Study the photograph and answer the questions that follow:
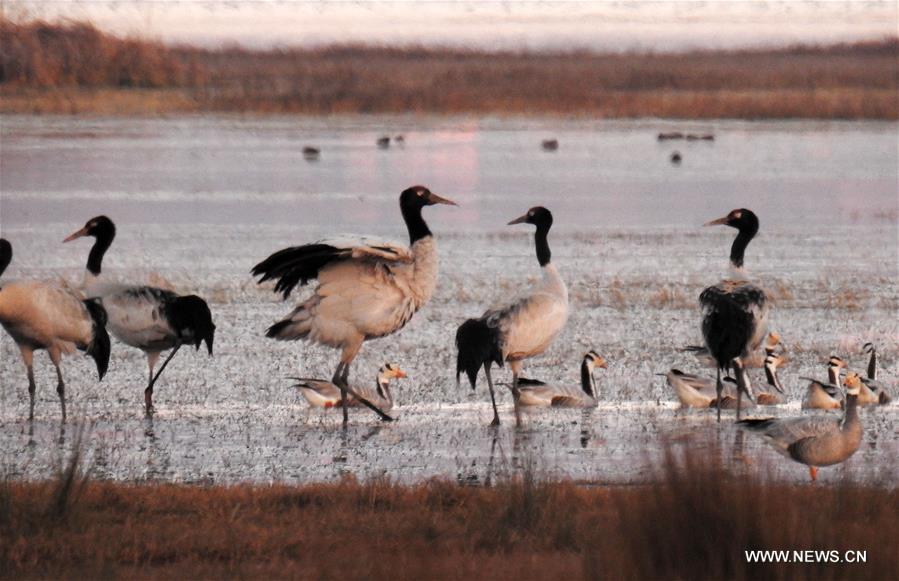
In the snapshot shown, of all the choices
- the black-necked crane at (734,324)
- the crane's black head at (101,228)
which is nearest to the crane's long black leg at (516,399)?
the black-necked crane at (734,324)

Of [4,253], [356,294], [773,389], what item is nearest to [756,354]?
[773,389]

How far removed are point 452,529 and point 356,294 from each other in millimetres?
3624

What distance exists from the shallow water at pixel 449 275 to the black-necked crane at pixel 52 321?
1.19 ft

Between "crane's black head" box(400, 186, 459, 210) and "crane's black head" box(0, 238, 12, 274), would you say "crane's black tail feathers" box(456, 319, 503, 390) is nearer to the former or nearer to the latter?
"crane's black head" box(400, 186, 459, 210)

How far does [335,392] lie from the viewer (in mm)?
10344

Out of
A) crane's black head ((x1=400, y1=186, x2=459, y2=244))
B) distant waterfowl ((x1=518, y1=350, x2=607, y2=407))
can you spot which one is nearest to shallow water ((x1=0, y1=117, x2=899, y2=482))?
distant waterfowl ((x1=518, y1=350, x2=607, y2=407))

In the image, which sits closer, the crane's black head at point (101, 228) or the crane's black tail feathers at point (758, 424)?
the crane's black tail feathers at point (758, 424)

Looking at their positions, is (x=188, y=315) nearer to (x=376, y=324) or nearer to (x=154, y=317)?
(x=154, y=317)

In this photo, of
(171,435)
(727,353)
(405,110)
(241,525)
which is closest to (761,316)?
(727,353)

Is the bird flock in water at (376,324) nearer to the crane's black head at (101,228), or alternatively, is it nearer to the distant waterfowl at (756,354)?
the distant waterfowl at (756,354)

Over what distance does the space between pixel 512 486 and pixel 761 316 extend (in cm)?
368

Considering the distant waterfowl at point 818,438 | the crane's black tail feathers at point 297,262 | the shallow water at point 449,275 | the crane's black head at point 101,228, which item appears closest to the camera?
the distant waterfowl at point 818,438

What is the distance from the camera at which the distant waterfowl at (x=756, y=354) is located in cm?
1082

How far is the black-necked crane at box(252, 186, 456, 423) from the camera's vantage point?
10.1m
